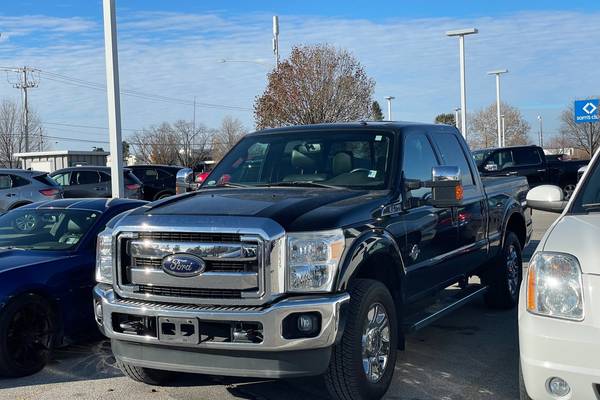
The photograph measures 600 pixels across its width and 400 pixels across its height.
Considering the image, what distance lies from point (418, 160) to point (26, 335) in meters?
3.56

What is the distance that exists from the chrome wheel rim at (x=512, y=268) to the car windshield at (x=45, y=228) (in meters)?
4.45

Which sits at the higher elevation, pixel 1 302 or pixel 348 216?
pixel 348 216

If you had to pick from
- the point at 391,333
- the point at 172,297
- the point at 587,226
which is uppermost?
the point at 587,226

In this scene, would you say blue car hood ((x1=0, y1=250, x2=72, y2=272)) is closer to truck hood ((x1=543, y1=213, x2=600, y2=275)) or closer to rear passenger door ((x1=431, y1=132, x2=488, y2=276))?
rear passenger door ((x1=431, y1=132, x2=488, y2=276))

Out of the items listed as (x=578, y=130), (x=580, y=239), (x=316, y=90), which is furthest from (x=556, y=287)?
(x=578, y=130)

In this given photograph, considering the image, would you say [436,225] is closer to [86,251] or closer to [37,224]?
[86,251]

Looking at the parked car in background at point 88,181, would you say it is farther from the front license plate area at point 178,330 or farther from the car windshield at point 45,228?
the front license plate area at point 178,330

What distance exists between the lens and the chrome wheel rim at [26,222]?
21.5ft

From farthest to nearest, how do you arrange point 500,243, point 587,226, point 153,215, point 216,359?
point 500,243 → point 153,215 → point 216,359 → point 587,226

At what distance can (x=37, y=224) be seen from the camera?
657cm

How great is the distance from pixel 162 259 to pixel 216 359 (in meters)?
0.72

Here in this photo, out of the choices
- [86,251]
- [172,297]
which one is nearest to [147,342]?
[172,297]

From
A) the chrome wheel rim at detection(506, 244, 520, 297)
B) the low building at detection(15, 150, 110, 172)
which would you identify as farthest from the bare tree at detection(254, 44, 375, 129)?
the low building at detection(15, 150, 110, 172)

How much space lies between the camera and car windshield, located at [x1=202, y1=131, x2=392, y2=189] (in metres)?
5.26
